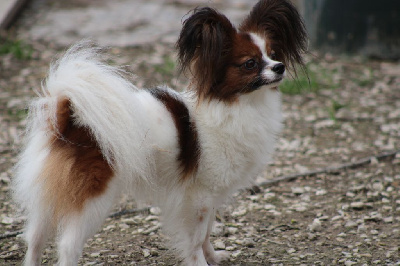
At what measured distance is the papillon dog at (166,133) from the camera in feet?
9.63

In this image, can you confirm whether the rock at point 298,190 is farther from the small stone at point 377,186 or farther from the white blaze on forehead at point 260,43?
the white blaze on forehead at point 260,43

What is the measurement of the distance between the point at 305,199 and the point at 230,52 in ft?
5.98

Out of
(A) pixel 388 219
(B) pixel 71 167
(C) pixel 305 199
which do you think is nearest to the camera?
(B) pixel 71 167

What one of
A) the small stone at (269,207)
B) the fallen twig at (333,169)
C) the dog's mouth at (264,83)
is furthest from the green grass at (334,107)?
the dog's mouth at (264,83)

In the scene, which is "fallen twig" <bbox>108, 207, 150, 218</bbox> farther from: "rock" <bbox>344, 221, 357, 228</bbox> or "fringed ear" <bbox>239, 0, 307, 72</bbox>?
"fringed ear" <bbox>239, 0, 307, 72</bbox>

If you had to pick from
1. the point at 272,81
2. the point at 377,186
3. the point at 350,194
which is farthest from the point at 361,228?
the point at 272,81

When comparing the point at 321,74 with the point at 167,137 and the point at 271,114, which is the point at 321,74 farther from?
the point at 167,137

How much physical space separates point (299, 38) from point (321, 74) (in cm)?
409

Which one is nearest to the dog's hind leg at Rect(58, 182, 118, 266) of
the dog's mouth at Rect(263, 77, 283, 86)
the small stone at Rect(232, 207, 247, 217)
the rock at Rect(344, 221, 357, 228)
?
the dog's mouth at Rect(263, 77, 283, 86)

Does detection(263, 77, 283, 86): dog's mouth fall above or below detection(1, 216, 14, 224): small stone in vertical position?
above

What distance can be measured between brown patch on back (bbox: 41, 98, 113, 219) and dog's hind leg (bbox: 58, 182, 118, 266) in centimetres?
3

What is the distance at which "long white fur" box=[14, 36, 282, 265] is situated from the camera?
2.94 m

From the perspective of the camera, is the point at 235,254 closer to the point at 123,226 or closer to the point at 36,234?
the point at 123,226

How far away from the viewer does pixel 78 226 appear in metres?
2.93
